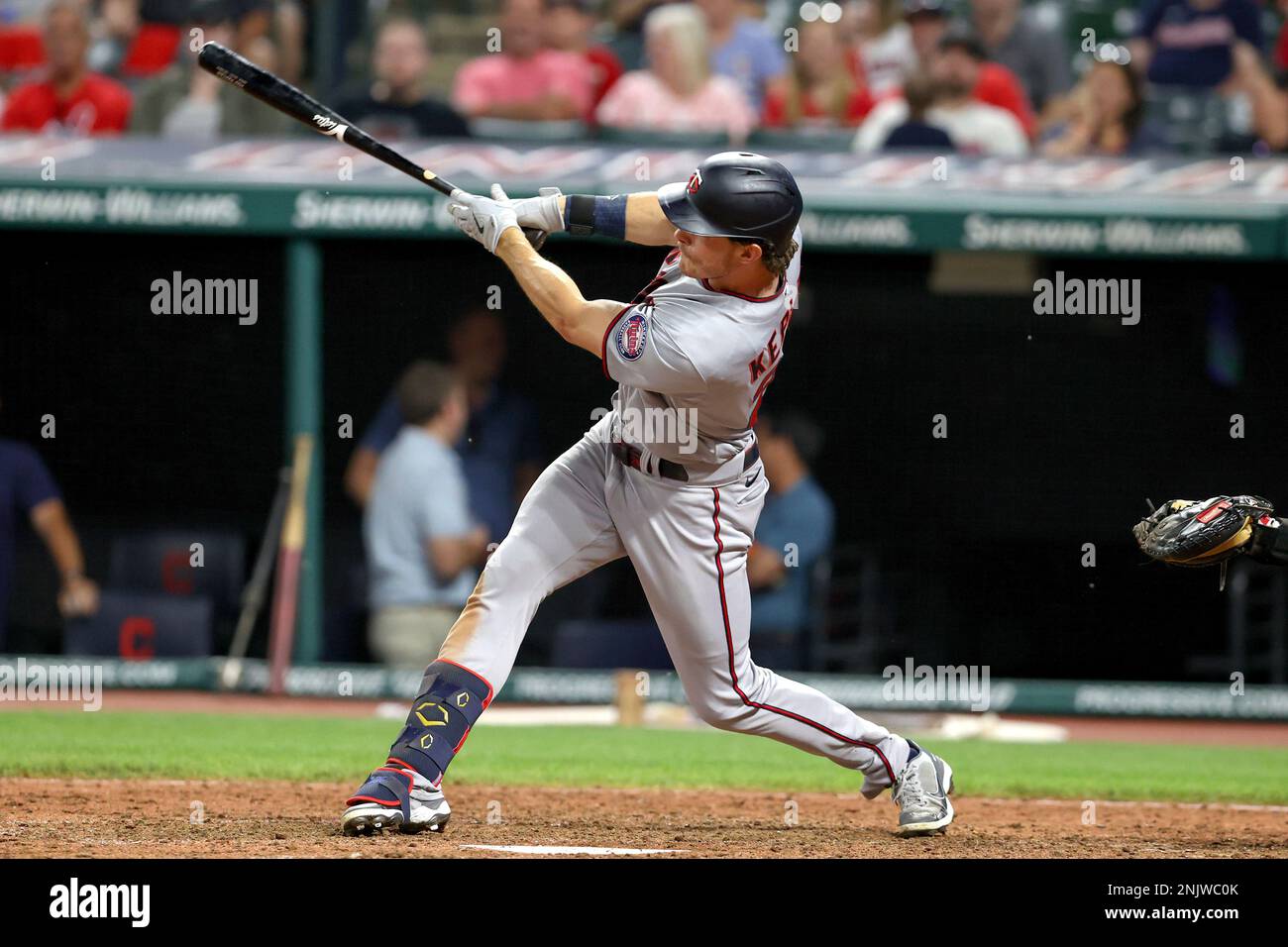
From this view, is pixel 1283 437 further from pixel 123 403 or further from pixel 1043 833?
pixel 123 403

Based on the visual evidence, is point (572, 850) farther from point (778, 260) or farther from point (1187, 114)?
point (1187, 114)

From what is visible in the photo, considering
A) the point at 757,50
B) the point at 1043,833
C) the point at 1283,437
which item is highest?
the point at 757,50

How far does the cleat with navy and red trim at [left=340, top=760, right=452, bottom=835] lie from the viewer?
3.80 meters

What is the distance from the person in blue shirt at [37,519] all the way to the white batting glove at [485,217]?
3913 millimetres

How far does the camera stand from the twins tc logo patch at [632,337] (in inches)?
145

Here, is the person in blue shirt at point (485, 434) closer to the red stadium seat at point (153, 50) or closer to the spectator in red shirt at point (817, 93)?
the spectator in red shirt at point (817, 93)

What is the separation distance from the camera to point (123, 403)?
294 inches

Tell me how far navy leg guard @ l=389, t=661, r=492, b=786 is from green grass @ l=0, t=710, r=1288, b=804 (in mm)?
1446

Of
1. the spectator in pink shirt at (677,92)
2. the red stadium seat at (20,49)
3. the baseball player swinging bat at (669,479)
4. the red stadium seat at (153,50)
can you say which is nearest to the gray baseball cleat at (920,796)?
the baseball player swinging bat at (669,479)

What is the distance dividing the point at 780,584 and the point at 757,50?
3.07 meters

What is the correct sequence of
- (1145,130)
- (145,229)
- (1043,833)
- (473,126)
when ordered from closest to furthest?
(1043,833) < (145,229) < (473,126) < (1145,130)

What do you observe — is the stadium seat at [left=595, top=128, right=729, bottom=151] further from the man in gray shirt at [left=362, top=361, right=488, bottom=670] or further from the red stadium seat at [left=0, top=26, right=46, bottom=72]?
the red stadium seat at [left=0, top=26, right=46, bottom=72]

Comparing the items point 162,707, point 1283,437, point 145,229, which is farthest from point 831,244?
point 162,707

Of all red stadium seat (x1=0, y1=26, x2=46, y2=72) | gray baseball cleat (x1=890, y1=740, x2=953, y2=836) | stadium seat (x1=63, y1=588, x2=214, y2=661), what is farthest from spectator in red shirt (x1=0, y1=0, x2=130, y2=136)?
gray baseball cleat (x1=890, y1=740, x2=953, y2=836)
